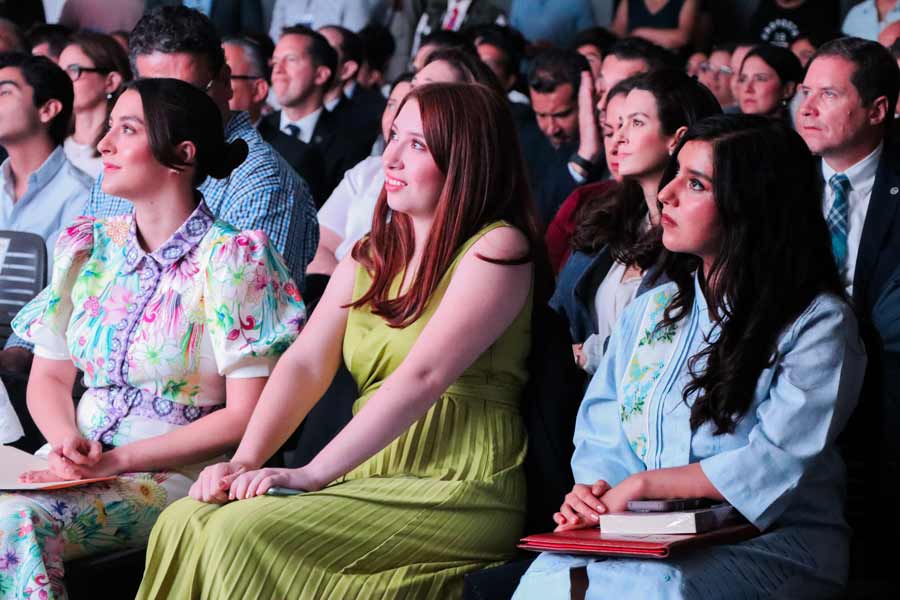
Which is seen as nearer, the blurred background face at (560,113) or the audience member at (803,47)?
the blurred background face at (560,113)

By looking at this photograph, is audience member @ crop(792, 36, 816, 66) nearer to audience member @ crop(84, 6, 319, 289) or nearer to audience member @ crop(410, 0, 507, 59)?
audience member @ crop(410, 0, 507, 59)

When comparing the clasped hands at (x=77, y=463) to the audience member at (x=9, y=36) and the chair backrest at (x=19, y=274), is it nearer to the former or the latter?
the chair backrest at (x=19, y=274)

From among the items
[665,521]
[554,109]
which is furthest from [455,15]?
[665,521]

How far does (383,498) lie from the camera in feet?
7.47

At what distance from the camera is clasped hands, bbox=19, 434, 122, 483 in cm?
238

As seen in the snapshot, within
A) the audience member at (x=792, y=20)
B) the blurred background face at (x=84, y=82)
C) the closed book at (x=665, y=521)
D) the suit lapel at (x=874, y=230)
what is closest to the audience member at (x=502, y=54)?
the audience member at (x=792, y=20)

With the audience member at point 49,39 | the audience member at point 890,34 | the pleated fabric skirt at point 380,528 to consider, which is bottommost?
the pleated fabric skirt at point 380,528

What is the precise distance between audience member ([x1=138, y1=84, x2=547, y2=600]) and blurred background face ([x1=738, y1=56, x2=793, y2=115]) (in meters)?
2.66

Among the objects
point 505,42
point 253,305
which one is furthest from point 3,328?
point 505,42

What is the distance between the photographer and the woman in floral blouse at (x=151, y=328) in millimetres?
2438

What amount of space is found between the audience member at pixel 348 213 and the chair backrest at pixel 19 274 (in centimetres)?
99

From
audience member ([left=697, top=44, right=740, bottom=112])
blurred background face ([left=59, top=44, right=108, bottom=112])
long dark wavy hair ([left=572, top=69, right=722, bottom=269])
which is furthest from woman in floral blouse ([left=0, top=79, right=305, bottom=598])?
audience member ([left=697, top=44, right=740, bottom=112])

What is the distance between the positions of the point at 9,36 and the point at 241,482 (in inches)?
162

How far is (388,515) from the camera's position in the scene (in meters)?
2.25
